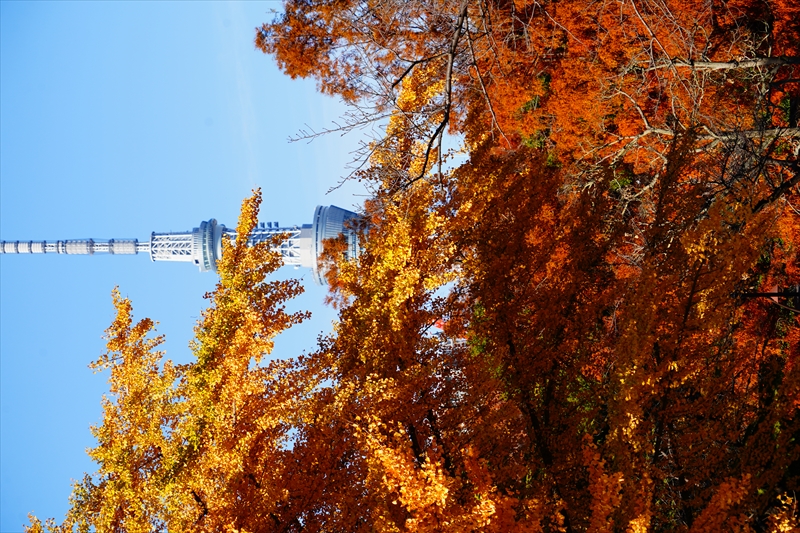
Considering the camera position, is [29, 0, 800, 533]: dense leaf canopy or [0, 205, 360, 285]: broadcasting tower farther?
[0, 205, 360, 285]: broadcasting tower

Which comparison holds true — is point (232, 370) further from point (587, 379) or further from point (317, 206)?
point (317, 206)

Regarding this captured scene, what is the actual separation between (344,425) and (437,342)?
2.10 m

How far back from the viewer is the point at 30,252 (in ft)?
313

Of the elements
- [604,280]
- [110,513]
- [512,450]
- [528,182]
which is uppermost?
[528,182]

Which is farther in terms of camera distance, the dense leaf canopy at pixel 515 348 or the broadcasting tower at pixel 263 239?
the broadcasting tower at pixel 263 239

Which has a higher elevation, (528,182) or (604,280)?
(528,182)

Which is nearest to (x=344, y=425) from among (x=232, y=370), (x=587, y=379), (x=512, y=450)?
(x=512, y=450)

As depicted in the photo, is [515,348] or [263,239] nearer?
[515,348]

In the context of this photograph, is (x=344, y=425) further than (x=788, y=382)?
Yes

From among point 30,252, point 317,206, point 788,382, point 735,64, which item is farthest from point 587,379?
point 30,252

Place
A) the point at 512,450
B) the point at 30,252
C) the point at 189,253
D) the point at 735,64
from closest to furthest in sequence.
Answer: the point at 735,64
the point at 512,450
the point at 189,253
the point at 30,252

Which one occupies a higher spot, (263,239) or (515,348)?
(263,239)

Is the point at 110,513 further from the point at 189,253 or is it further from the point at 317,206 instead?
the point at 189,253

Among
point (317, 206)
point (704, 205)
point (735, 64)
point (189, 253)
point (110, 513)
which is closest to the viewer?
point (735, 64)
